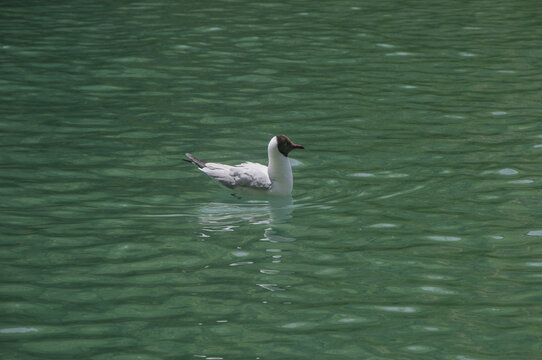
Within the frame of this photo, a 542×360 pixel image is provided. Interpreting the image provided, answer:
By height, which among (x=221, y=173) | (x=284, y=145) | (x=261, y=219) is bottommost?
(x=261, y=219)

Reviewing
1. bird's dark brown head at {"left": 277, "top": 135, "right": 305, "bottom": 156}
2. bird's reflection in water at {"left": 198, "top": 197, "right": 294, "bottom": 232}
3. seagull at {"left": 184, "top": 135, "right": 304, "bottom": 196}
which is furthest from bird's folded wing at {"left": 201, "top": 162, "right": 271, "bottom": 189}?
bird's dark brown head at {"left": 277, "top": 135, "right": 305, "bottom": 156}

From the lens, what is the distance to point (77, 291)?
25.2 ft

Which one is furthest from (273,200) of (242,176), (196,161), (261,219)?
(196,161)

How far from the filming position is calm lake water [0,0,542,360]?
7062 mm

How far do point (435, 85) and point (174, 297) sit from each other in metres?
8.56

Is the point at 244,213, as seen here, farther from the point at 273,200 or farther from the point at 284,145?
the point at 284,145

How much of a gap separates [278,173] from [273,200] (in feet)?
1.10

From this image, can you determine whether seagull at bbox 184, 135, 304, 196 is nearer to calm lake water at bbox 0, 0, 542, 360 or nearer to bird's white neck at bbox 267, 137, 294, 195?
bird's white neck at bbox 267, 137, 294, 195

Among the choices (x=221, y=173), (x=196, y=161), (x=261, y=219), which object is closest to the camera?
(x=261, y=219)

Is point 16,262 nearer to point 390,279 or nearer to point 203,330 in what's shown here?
point 203,330

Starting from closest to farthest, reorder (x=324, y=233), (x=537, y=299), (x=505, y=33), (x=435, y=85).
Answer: (x=537, y=299) < (x=324, y=233) < (x=435, y=85) < (x=505, y=33)

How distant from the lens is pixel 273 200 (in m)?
10.3

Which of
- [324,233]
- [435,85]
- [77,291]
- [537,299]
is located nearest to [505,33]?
[435,85]

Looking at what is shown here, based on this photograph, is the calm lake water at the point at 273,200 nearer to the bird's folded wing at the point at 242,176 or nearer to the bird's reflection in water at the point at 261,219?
the bird's reflection in water at the point at 261,219
